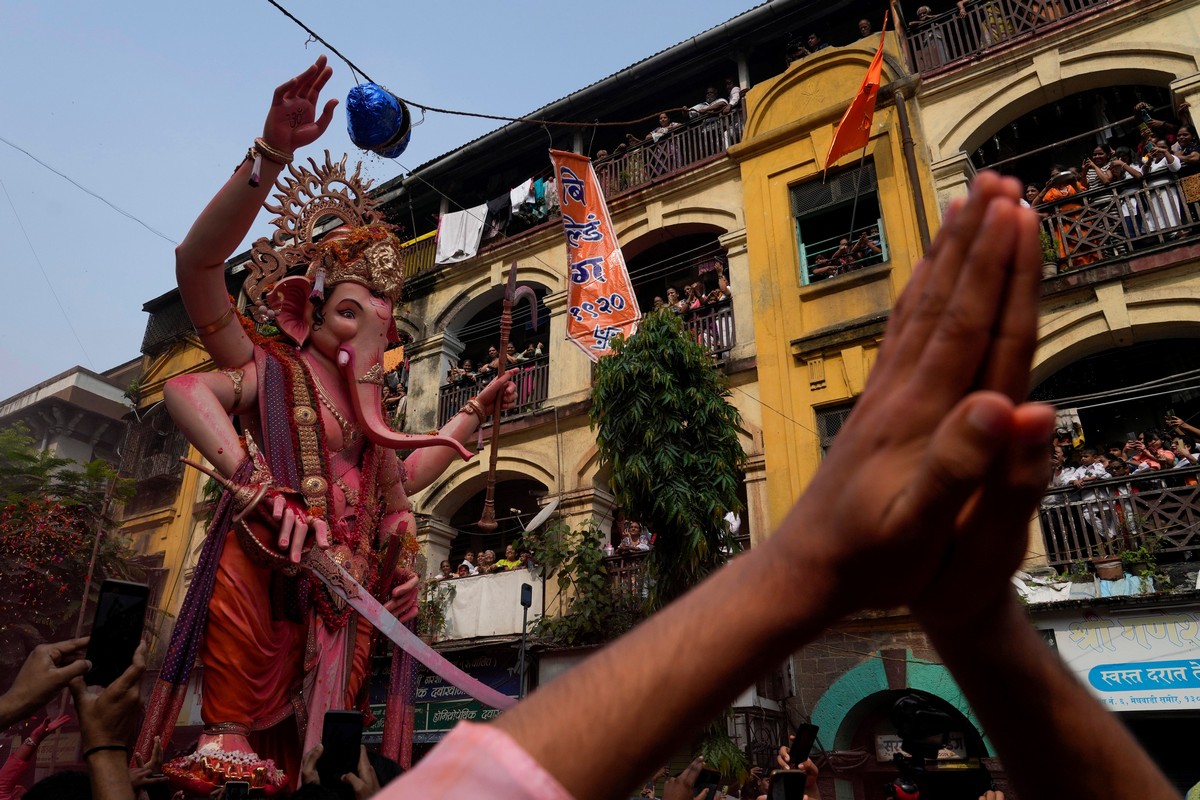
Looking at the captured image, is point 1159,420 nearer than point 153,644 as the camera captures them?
Yes

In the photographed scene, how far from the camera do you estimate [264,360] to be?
3922mm

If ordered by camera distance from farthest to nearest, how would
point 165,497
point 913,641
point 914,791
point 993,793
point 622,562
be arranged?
point 165,497 → point 622,562 → point 913,641 → point 914,791 → point 993,793

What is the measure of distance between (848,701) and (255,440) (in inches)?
327

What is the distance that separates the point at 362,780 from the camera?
2.18 meters

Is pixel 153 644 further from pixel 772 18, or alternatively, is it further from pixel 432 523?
pixel 772 18

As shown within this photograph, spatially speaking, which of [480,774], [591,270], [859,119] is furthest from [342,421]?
[859,119]

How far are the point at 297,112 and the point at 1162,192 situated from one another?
406 inches

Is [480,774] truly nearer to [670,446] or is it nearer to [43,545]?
[670,446]

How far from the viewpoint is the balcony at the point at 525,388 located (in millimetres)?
14039

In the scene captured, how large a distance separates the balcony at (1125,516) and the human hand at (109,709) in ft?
31.0

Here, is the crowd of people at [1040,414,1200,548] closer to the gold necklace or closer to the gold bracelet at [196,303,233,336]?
the gold necklace

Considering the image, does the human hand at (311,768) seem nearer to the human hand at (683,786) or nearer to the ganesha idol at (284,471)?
the ganesha idol at (284,471)

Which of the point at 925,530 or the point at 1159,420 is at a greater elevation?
the point at 1159,420

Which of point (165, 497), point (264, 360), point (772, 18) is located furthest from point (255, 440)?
point (165, 497)
